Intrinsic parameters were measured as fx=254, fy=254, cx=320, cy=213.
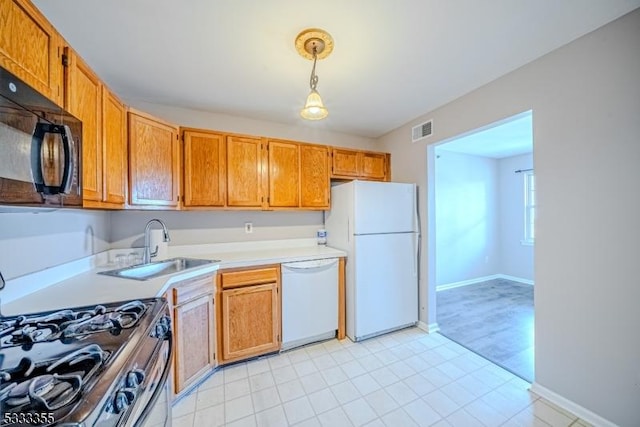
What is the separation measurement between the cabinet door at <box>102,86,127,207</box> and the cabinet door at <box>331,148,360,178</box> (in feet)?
6.44

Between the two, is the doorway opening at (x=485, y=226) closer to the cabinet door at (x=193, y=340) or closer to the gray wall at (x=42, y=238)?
the cabinet door at (x=193, y=340)

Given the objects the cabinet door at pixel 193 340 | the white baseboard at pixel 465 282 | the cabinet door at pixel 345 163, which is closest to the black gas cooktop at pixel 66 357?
the cabinet door at pixel 193 340

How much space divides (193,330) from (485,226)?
5095 millimetres

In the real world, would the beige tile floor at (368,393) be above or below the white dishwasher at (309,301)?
below

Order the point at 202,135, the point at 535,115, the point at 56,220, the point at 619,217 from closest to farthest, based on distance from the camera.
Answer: the point at 619,217
the point at 56,220
the point at 535,115
the point at 202,135

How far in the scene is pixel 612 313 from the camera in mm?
1505

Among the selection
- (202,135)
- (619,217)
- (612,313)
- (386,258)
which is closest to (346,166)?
(386,258)

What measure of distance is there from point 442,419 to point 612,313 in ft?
3.95

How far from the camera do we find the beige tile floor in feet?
5.36

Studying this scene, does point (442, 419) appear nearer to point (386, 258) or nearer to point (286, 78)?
point (386, 258)

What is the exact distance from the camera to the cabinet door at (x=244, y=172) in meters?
2.51

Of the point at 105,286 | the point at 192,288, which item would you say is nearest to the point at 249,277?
the point at 192,288

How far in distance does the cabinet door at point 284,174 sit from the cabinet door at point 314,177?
6cm

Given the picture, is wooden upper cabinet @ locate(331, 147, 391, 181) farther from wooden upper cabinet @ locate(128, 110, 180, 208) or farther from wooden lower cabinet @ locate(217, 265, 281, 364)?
wooden upper cabinet @ locate(128, 110, 180, 208)
